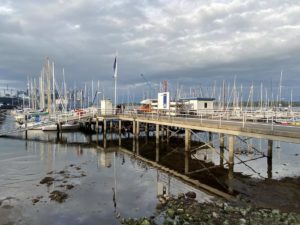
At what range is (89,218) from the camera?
1235cm

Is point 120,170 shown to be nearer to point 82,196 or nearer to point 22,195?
point 82,196

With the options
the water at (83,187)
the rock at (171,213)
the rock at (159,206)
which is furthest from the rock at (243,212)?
the rock at (159,206)

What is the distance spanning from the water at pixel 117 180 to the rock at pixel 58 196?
0.30 m

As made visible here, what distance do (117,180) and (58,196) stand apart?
4423 millimetres

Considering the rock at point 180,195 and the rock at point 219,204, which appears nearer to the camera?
the rock at point 219,204

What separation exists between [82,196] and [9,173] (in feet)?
25.9

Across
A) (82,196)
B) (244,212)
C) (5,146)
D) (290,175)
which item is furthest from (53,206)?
(5,146)

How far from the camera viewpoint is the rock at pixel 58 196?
14.6m

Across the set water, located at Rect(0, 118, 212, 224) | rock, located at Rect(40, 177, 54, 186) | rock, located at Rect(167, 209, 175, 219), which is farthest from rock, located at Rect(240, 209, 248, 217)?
rock, located at Rect(40, 177, 54, 186)

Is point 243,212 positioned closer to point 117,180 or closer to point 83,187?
point 117,180

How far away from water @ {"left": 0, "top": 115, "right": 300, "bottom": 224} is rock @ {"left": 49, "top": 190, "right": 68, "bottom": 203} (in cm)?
30

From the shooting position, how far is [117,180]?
18438mm

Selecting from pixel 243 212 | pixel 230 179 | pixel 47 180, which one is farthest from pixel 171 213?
pixel 47 180

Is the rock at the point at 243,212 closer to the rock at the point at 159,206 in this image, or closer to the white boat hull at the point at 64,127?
the rock at the point at 159,206
